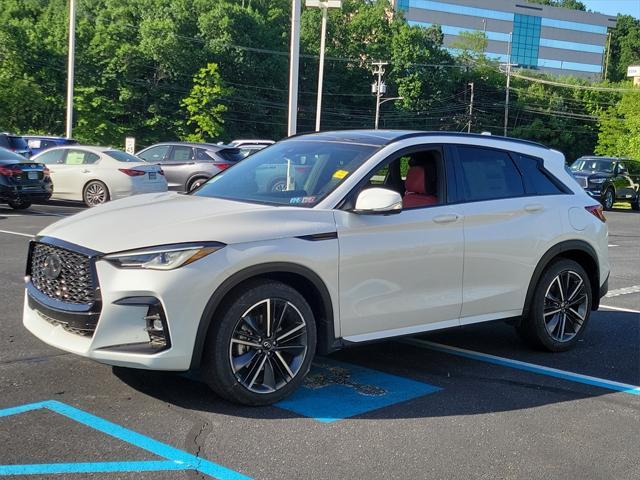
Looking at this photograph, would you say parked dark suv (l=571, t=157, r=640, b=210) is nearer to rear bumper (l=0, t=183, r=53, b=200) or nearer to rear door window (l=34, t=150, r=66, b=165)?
rear door window (l=34, t=150, r=66, b=165)

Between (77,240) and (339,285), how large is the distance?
1.67 metres

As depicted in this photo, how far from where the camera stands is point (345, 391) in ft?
16.7

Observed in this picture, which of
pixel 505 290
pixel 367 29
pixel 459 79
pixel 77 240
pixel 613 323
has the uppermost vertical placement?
pixel 367 29

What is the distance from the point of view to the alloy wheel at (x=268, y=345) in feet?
14.9

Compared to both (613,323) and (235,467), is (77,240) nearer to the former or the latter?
(235,467)

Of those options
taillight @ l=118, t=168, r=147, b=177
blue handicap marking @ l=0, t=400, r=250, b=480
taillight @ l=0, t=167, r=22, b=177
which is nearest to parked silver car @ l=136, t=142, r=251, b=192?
taillight @ l=118, t=168, r=147, b=177

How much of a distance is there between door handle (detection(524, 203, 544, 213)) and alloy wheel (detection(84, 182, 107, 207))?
44.6ft

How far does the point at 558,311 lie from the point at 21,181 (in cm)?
1307

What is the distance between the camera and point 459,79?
84688mm

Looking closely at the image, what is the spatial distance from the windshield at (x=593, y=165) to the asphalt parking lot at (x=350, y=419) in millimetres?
22671

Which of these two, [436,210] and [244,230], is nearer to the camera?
[244,230]

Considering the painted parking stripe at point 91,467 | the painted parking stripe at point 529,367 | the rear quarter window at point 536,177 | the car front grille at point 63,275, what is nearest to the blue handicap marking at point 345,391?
the painted parking stripe at point 529,367

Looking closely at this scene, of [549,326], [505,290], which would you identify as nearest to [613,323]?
[549,326]

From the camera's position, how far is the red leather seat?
18.0 ft
